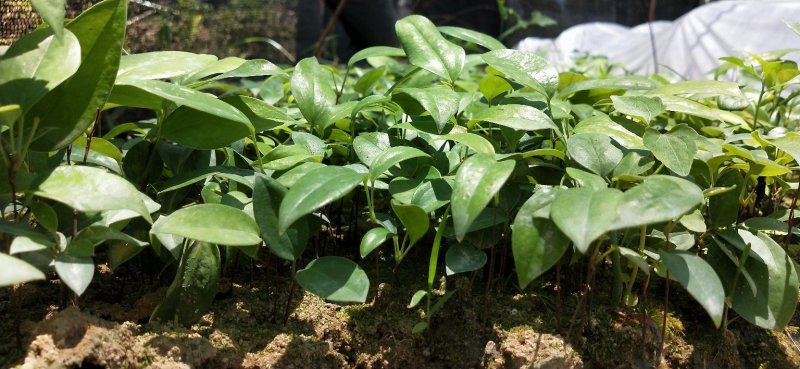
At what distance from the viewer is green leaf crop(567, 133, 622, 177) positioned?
0.92 metres

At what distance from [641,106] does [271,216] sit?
555 millimetres

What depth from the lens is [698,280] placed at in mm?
810

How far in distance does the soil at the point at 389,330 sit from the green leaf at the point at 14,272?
156 millimetres

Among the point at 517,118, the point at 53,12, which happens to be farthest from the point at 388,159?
the point at 53,12

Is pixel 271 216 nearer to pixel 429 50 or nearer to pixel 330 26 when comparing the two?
pixel 429 50

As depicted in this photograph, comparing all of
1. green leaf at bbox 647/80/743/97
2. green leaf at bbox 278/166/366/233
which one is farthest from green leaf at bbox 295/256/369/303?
green leaf at bbox 647/80/743/97

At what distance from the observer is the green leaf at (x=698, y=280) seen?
0.78 m

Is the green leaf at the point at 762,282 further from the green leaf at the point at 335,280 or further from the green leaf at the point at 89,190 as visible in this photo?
the green leaf at the point at 89,190

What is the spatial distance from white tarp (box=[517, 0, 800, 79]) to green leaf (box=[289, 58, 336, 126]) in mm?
1902

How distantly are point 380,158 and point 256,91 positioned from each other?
839 mm

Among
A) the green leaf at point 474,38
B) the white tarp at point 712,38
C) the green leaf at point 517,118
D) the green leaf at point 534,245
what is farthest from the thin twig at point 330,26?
the green leaf at point 534,245

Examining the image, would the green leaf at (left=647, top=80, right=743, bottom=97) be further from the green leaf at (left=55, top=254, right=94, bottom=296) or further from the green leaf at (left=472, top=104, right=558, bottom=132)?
the green leaf at (left=55, top=254, right=94, bottom=296)

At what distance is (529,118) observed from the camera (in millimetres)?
990

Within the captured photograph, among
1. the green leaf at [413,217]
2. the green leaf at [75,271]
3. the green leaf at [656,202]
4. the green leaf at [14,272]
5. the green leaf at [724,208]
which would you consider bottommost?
the green leaf at [724,208]
